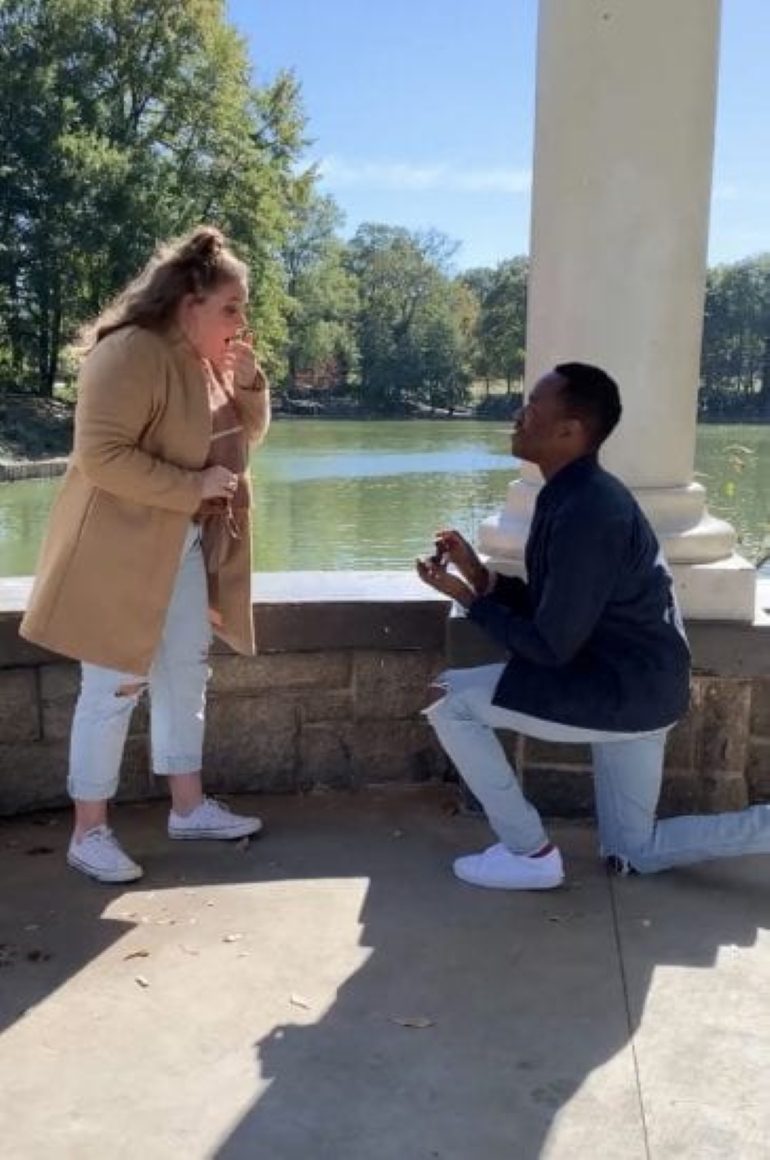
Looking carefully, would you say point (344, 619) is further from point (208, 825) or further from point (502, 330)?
point (502, 330)

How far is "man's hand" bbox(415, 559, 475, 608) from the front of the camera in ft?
8.71

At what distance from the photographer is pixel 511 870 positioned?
281 cm

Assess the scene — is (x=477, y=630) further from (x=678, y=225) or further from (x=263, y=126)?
(x=263, y=126)

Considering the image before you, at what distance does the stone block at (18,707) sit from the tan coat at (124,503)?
21.2 inches

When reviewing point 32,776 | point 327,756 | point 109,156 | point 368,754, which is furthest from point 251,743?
point 109,156

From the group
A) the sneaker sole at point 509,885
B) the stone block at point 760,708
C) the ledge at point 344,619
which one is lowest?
the sneaker sole at point 509,885

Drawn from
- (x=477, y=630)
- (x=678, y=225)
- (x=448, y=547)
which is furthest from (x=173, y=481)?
(x=678, y=225)

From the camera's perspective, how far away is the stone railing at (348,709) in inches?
126

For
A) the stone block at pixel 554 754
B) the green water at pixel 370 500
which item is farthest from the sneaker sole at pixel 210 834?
the green water at pixel 370 500

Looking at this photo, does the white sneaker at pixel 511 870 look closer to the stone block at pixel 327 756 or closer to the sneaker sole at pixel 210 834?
the sneaker sole at pixel 210 834

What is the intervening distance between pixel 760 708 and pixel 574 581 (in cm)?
99

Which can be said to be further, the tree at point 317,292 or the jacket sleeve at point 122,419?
the tree at point 317,292

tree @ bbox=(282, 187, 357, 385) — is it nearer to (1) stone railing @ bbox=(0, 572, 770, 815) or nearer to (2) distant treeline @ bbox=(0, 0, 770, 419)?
(2) distant treeline @ bbox=(0, 0, 770, 419)

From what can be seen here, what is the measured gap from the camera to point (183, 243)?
2760mm
